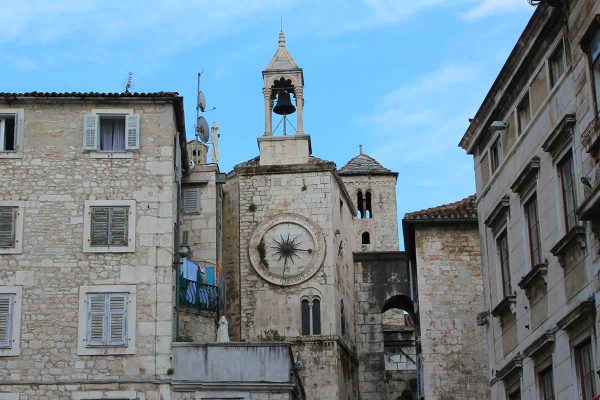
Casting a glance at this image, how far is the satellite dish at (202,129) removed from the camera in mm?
42812

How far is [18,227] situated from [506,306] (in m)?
13.5

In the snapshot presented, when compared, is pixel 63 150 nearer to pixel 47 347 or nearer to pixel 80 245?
pixel 80 245

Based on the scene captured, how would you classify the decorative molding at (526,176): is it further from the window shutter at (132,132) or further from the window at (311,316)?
the window at (311,316)

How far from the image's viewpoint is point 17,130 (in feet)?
104

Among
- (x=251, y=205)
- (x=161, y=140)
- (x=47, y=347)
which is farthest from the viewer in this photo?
(x=251, y=205)

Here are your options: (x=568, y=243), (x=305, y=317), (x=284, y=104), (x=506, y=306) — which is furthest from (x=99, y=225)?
(x=284, y=104)

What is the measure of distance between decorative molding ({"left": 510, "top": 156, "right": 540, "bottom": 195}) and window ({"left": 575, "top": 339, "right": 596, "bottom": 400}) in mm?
3764

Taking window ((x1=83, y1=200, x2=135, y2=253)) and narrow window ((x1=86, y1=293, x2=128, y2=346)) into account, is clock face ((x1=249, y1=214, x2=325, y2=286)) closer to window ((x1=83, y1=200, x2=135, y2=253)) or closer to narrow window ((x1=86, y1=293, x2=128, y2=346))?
window ((x1=83, y1=200, x2=135, y2=253))

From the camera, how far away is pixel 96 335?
2992 cm

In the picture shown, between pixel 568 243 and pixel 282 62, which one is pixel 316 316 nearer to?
pixel 282 62

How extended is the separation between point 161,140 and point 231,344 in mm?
5790

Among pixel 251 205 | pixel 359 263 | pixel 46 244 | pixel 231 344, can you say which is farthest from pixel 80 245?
pixel 359 263

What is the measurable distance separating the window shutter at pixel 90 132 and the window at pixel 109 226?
159cm

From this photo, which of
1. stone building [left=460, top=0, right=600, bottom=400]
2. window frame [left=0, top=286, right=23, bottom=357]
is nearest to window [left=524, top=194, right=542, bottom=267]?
stone building [left=460, top=0, right=600, bottom=400]
